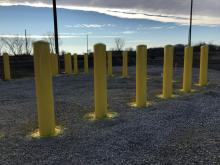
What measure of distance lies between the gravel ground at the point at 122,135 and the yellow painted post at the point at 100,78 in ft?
1.26

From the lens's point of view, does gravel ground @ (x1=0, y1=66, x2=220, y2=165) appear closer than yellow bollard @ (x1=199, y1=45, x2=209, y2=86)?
Yes

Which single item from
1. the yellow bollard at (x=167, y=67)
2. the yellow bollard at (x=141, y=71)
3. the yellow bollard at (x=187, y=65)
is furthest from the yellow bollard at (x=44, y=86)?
the yellow bollard at (x=187, y=65)

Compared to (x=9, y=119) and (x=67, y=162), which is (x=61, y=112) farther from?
(x=67, y=162)

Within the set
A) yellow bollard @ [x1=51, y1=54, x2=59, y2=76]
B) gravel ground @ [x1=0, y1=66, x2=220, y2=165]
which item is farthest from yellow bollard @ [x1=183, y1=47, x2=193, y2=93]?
yellow bollard @ [x1=51, y1=54, x2=59, y2=76]

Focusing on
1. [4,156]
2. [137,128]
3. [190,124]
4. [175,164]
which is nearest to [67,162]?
[4,156]

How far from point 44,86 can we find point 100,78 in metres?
1.36

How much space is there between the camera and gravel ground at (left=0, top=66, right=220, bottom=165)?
490 centimetres

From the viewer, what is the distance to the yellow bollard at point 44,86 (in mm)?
5930

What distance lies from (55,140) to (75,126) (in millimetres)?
865

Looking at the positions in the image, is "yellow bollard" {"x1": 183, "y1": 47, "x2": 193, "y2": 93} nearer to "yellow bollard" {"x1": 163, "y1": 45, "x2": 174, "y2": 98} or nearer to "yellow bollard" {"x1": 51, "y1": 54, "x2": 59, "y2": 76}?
"yellow bollard" {"x1": 163, "y1": 45, "x2": 174, "y2": 98}

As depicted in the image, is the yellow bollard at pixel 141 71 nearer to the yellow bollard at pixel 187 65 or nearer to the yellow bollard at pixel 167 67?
the yellow bollard at pixel 167 67

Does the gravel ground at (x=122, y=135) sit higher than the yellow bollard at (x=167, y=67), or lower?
lower

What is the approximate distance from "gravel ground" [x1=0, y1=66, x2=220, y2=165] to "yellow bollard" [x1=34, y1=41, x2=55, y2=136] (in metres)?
0.28

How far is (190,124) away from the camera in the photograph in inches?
257
